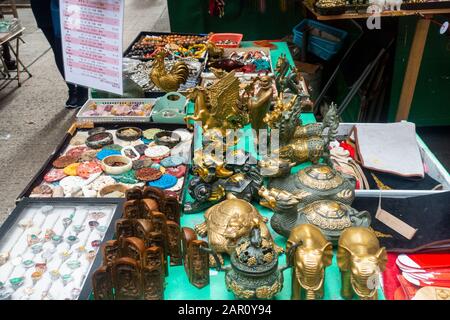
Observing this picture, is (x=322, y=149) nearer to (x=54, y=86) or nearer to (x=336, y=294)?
(x=336, y=294)

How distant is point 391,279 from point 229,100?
98 centimetres

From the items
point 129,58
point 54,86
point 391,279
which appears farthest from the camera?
point 54,86

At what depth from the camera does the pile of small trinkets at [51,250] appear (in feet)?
4.80

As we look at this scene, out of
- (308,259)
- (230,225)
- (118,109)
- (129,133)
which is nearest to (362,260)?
(308,259)

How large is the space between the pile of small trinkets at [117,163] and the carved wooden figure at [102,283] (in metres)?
0.60

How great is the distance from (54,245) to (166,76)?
4.34ft

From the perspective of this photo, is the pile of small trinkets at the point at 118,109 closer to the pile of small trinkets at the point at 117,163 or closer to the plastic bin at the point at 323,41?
the pile of small trinkets at the point at 117,163

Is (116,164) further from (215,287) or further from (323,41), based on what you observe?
(323,41)

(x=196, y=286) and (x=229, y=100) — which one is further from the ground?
(x=229, y=100)

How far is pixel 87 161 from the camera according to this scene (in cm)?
214

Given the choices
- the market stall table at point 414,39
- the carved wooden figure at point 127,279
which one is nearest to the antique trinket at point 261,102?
the carved wooden figure at point 127,279

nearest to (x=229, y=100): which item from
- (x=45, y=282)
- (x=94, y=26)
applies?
(x=94, y=26)

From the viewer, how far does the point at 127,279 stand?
4.11 ft
